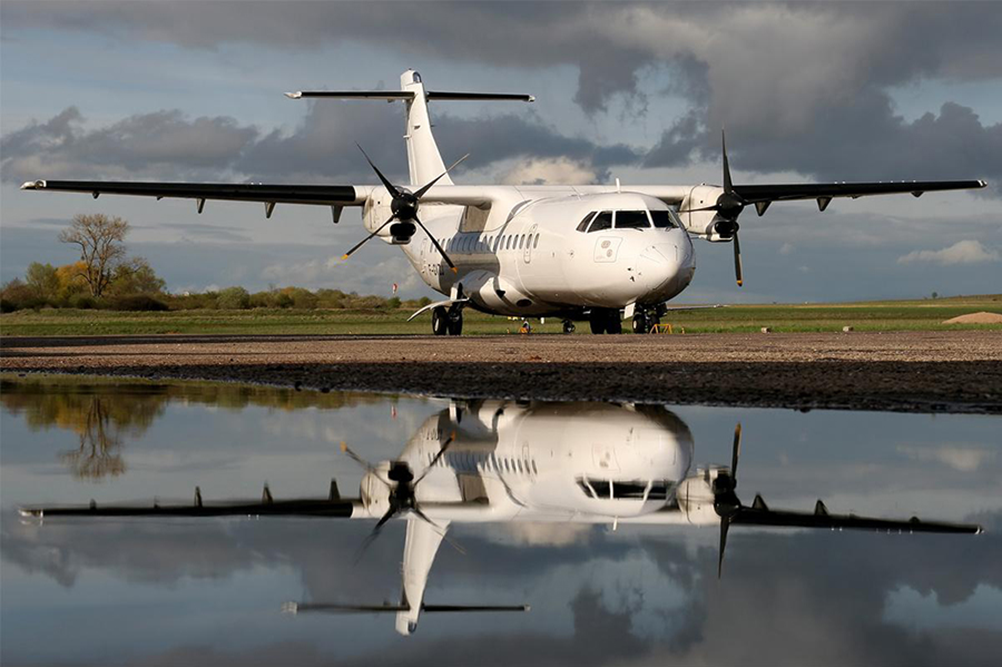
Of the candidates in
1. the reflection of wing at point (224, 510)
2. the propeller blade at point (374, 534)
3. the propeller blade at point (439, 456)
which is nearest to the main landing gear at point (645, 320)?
the propeller blade at point (439, 456)

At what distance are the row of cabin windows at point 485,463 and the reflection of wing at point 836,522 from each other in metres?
1.42

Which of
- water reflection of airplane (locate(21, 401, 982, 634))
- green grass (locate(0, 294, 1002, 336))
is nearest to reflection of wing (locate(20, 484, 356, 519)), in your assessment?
water reflection of airplane (locate(21, 401, 982, 634))

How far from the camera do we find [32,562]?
4.00 meters

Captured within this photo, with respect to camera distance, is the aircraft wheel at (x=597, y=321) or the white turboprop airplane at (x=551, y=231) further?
the aircraft wheel at (x=597, y=321)

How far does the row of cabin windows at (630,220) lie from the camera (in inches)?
1097

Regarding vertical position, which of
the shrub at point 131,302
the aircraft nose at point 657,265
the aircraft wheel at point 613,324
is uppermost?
the aircraft nose at point 657,265

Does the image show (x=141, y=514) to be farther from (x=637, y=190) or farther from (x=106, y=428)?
(x=637, y=190)

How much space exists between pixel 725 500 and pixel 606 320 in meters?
27.3

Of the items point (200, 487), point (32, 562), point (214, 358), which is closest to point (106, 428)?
point (200, 487)

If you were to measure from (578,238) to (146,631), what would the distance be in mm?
25859

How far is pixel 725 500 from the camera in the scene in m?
5.20

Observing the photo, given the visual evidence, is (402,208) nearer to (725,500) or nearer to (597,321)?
(597,321)

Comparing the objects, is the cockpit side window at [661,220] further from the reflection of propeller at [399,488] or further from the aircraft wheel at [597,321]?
the reflection of propeller at [399,488]

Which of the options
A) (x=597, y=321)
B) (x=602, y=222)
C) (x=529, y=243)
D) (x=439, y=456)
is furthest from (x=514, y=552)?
(x=597, y=321)
